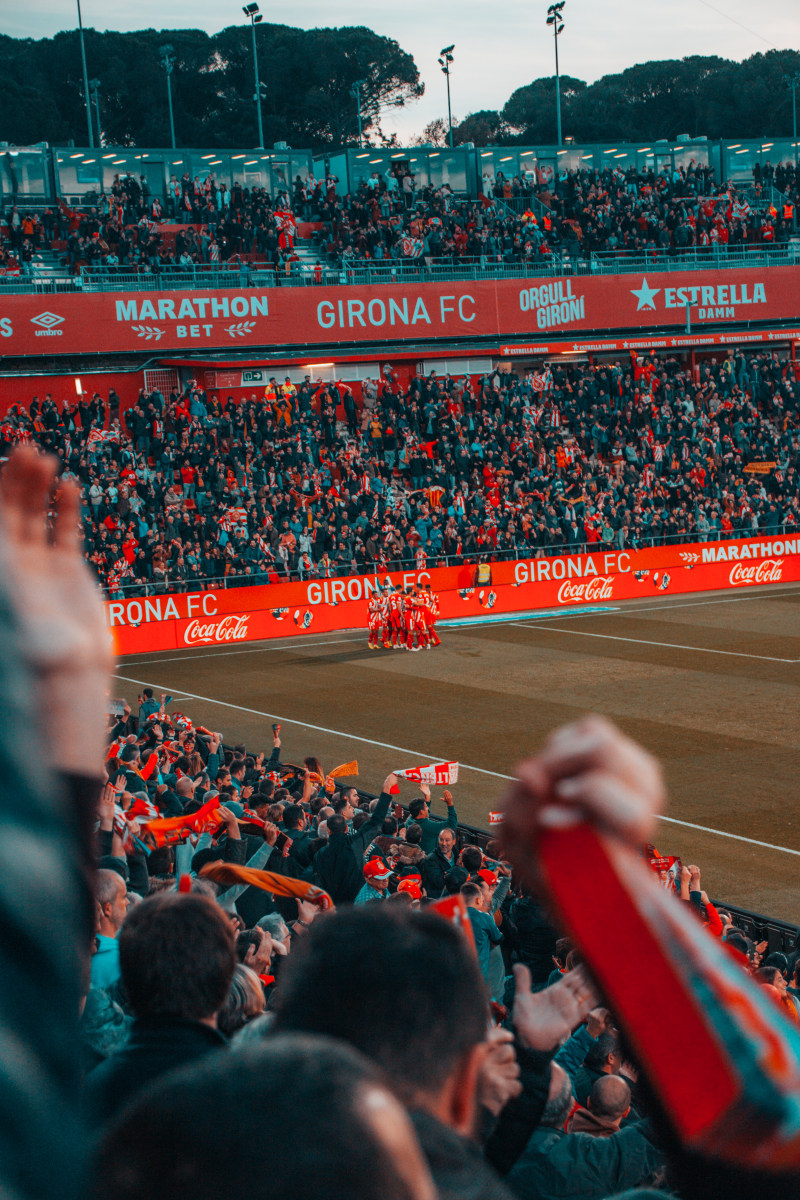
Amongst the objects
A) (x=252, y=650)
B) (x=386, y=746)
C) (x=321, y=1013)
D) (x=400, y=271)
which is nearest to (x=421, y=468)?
(x=400, y=271)

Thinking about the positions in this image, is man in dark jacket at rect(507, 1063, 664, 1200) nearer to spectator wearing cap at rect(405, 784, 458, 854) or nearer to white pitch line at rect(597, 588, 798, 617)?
spectator wearing cap at rect(405, 784, 458, 854)

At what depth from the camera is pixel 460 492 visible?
3878 cm

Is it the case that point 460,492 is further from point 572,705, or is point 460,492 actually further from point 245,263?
point 572,705

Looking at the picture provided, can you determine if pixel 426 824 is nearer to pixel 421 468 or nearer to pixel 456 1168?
pixel 456 1168

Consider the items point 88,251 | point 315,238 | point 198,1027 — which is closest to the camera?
point 198,1027

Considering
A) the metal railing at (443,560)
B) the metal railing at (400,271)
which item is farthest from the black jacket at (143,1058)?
the metal railing at (400,271)

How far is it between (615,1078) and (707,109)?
110230mm

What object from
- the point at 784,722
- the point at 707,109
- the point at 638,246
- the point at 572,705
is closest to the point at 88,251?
the point at 638,246

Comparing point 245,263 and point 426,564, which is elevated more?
point 245,263

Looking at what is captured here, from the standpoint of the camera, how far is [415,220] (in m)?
47.1

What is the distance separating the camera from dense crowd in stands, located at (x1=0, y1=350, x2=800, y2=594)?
34.6 metres

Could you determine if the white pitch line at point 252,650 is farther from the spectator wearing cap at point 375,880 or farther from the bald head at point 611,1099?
the bald head at point 611,1099

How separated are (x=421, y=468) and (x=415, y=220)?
11.8 meters

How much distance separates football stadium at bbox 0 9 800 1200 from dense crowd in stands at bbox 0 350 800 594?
0.17m
